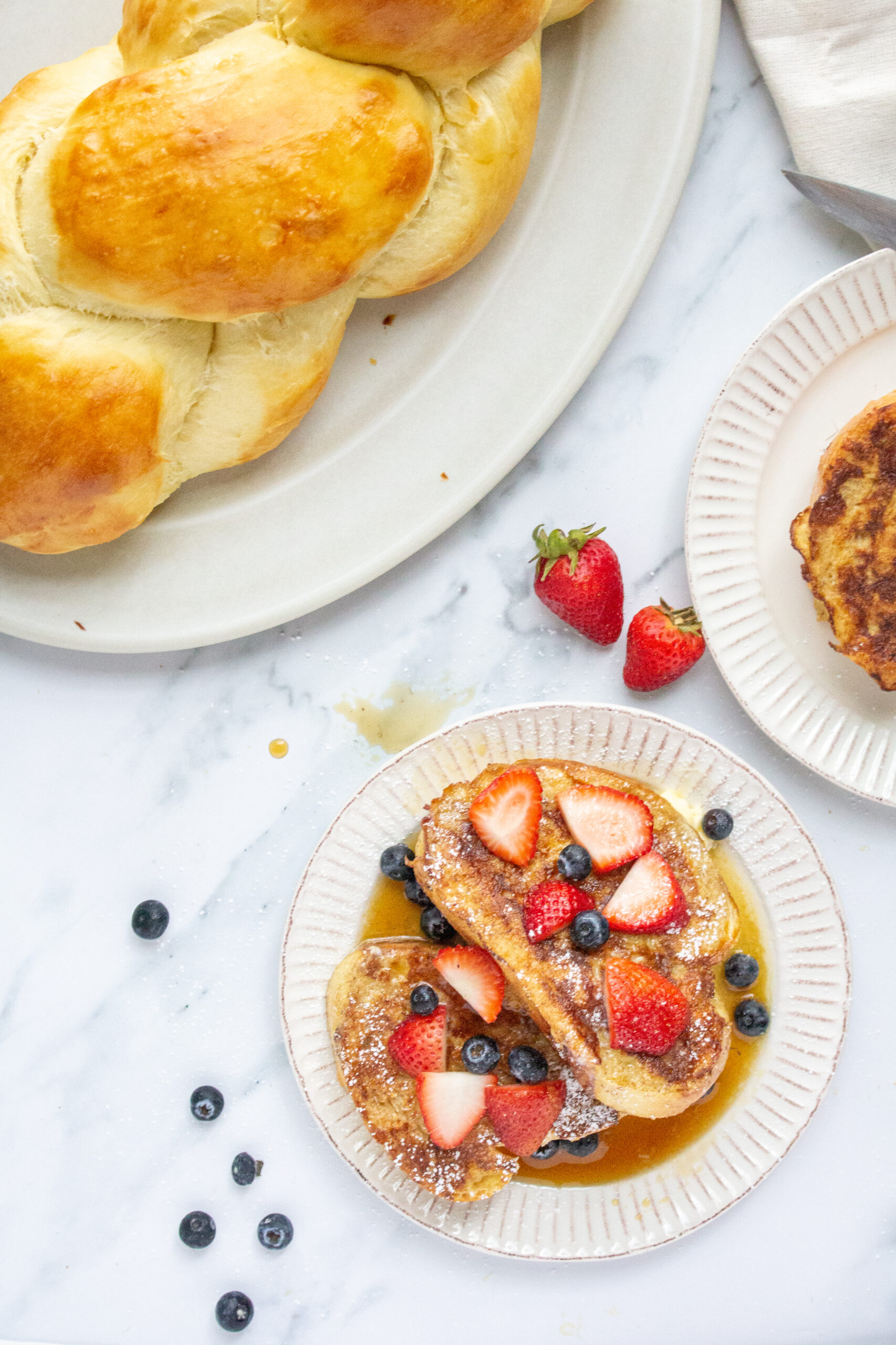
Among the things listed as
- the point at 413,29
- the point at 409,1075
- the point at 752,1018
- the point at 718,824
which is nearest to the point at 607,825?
the point at 718,824

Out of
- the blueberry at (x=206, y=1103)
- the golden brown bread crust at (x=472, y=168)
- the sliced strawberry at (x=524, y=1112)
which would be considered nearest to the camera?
the golden brown bread crust at (x=472, y=168)

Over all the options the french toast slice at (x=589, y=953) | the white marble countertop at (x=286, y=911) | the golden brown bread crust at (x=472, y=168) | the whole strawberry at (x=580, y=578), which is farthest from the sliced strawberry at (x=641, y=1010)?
the golden brown bread crust at (x=472, y=168)

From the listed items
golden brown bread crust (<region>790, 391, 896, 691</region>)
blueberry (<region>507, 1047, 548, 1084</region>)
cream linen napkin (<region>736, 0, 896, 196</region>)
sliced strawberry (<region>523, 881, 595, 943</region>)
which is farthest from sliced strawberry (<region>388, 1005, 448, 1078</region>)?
cream linen napkin (<region>736, 0, 896, 196</region>)

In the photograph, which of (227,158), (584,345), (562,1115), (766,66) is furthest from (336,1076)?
→ (766,66)

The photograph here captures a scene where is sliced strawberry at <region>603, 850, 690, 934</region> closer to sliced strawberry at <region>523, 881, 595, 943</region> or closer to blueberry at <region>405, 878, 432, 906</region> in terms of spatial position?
sliced strawberry at <region>523, 881, 595, 943</region>

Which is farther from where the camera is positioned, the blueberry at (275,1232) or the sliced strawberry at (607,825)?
the blueberry at (275,1232)

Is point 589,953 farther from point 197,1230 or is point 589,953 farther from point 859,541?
point 197,1230

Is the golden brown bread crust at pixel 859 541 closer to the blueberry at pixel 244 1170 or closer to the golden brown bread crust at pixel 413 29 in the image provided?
the golden brown bread crust at pixel 413 29
